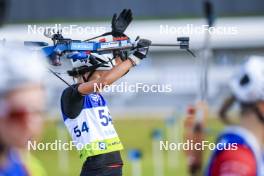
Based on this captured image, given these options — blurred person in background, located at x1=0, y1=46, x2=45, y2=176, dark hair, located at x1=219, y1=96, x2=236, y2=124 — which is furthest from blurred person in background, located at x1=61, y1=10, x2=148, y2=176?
blurred person in background, located at x1=0, y1=46, x2=45, y2=176

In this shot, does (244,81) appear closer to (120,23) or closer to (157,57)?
(120,23)

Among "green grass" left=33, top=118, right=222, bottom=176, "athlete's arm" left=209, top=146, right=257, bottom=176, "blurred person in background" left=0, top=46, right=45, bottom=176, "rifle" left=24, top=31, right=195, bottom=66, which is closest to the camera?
"blurred person in background" left=0, top=46, right=45, bottom=176

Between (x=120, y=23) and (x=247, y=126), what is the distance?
3672mm

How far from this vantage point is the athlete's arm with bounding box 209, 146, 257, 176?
12.2 ft

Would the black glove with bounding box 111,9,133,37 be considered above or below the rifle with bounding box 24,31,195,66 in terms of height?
above

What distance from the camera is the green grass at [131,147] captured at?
1650 centimetres

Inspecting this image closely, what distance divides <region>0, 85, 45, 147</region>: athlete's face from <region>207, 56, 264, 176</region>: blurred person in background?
85cm

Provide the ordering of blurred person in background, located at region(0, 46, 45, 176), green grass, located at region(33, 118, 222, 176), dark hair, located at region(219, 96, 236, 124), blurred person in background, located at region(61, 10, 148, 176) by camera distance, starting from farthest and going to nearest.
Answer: green grass, located at region(33, 118, 222, 176)
blurred person in background, located at region(61, 10, 148, 176)
dark hair, located at region(219, 96, 236, 124)
blurred person in background, located at region(0, 46, 45, 176)

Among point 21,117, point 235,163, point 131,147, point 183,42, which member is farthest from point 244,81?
point 131,147

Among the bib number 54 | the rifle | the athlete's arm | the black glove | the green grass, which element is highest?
the black glove

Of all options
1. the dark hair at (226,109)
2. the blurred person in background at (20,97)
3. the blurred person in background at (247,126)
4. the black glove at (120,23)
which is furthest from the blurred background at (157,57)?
the blurred person in background at (20,97)

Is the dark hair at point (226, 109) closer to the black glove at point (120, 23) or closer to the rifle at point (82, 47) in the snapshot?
the rifle at point (82, 47)

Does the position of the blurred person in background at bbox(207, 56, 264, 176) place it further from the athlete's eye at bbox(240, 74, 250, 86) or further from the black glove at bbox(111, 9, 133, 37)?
the black glove at bbox(111, 9, 133, 37)

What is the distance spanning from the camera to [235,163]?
3715 mm
